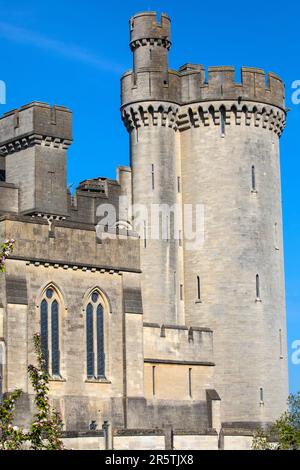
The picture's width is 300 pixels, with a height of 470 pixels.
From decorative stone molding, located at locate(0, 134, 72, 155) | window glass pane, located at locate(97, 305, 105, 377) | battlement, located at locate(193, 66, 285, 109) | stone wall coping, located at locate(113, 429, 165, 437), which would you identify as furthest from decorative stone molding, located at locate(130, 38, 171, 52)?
stone wall coping, located at locate(113, 429, 165, 437)

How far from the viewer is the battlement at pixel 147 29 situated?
54500mm

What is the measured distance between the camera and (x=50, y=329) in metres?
41.7

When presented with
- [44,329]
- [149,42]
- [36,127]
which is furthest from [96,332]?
[149,42]

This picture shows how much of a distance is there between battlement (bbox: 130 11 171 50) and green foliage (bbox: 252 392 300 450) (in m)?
20.3

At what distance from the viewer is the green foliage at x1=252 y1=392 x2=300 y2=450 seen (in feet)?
127

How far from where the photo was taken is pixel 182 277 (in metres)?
52.4

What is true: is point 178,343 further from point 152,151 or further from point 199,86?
point 199,86

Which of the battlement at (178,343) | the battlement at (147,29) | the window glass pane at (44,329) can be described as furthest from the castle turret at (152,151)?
the window glass pane at (44,329)

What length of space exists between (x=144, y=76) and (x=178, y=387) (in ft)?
51.6

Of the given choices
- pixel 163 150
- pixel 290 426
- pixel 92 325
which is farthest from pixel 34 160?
pixel 290 426

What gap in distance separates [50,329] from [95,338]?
2.26m

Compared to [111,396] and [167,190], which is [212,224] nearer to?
[167,190]

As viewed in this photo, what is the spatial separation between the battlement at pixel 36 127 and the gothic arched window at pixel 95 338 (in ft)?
33.4

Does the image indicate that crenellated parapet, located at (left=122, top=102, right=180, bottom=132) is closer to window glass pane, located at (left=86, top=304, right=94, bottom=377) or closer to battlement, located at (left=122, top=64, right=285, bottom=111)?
battlement, located at (left=122, top=64, right=285, bottom=111)
